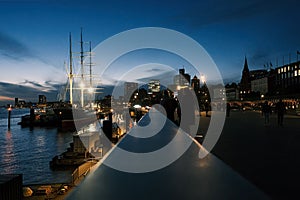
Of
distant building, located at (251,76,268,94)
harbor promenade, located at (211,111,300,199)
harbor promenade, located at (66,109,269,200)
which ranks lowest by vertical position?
harbor promenade, located at (211,111,300,199)

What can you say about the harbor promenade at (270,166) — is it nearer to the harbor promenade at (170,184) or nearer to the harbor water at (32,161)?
the harbor promenade at (170,184)

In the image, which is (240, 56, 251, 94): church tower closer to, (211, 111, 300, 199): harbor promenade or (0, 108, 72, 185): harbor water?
(0, 108, 72, 185): harbor water

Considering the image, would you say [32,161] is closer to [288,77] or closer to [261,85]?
[288,77]

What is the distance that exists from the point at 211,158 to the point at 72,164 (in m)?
24.0

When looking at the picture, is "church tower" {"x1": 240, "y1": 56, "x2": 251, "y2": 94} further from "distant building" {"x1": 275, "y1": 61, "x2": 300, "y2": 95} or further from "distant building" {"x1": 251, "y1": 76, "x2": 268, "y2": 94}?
"distant building" {"x1": 275, "y1": 61, "x2": 300, "y2": 95}

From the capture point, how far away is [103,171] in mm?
3010

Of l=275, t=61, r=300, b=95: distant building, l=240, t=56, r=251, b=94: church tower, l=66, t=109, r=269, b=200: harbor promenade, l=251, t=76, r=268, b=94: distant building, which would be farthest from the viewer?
l=240, t=56, r=251, b=94: church tower

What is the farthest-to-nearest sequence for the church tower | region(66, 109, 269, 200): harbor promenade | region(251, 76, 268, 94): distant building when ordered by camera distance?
the church tower < region(251, 76, 268, 94): distant building < region(66, 109, 269, 200): harbor promenade

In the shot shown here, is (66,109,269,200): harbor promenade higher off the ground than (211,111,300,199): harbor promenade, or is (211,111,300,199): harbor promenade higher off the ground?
(66,109,269,200): harbor promenade

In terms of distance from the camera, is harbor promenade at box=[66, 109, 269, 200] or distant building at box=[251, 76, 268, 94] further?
distant building at box=[251, 76, 268, 94]

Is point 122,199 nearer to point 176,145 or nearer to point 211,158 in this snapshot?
point 211,158

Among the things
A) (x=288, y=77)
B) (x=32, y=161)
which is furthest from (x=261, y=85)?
(x=32, y=161)

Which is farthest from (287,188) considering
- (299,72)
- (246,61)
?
(246,61)

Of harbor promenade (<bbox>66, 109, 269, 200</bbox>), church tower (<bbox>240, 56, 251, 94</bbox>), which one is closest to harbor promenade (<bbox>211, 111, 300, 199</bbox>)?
harbor promenade (<bbox>66, 109, 269, 200</bbox>)
